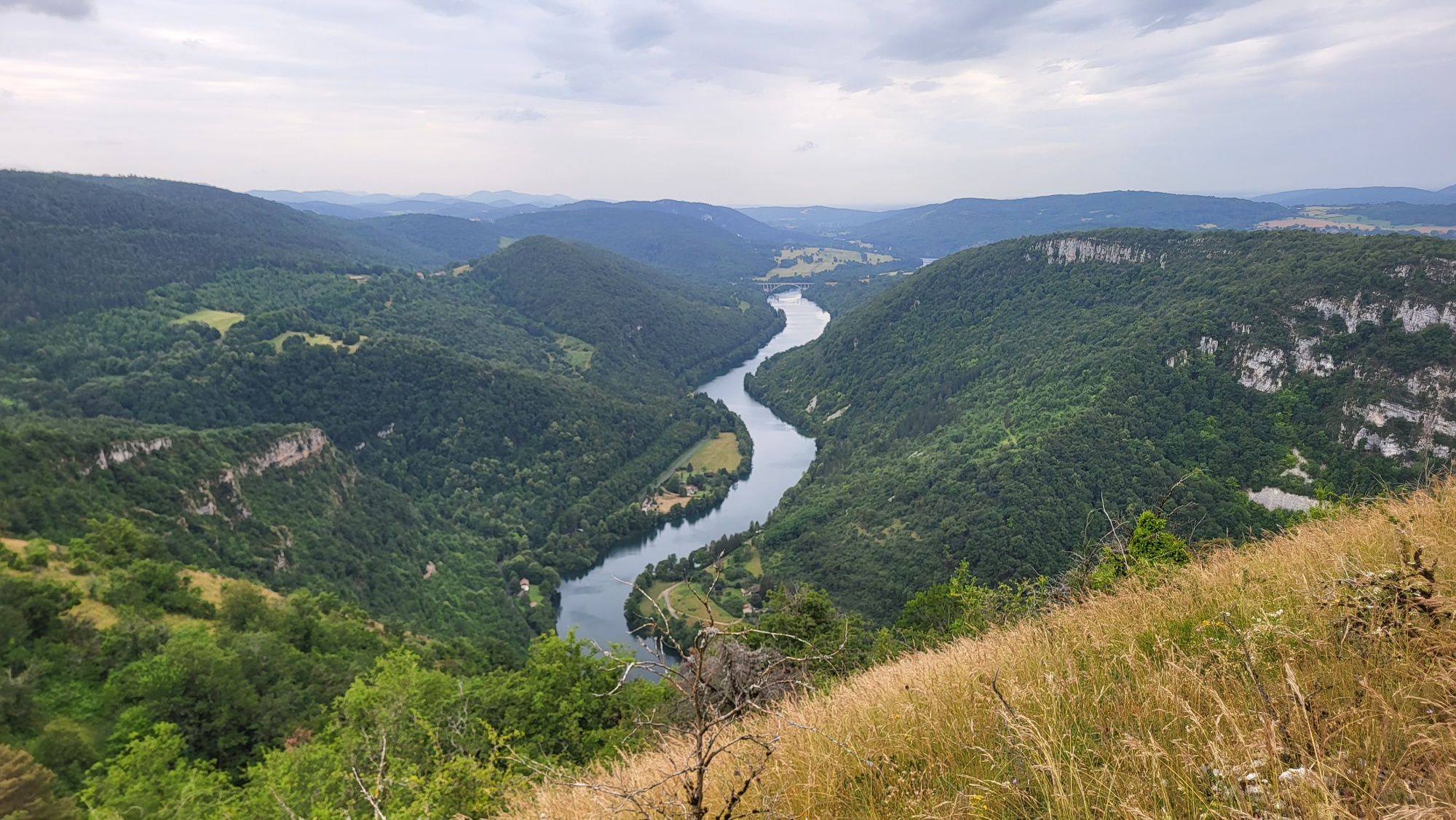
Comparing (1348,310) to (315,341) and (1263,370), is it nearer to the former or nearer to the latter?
(1263,370)

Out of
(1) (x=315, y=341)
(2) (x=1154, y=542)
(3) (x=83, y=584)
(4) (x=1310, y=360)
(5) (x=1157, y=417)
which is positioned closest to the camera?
(2) (x=1154, y=542)

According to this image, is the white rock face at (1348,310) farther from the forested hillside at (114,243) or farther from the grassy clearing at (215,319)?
the forested hillside at (114,243)

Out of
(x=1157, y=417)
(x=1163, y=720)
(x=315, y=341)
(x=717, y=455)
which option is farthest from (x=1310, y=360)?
(x=315, y=341)

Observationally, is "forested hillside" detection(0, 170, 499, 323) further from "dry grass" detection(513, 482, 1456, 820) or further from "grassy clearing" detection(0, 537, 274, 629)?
"dry grass" detection(513, 482, 1456, 820)

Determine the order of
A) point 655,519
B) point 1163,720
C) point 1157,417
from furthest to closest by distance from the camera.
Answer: point 655,519, point 1157,417, point 1163,720

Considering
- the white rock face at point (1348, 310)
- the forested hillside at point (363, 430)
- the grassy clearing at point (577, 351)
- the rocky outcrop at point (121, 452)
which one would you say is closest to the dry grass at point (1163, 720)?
the forested hillside at point (363, 430)

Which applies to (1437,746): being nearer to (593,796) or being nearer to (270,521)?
(593,796)
